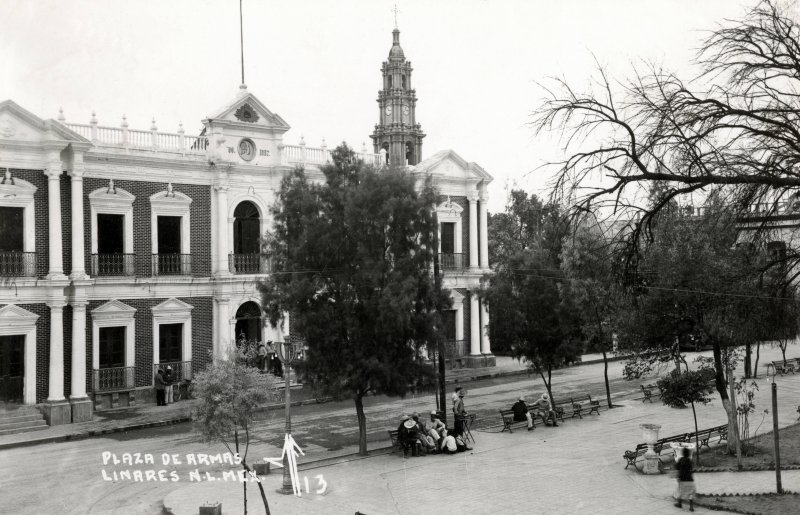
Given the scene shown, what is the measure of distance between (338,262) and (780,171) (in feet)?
43.7

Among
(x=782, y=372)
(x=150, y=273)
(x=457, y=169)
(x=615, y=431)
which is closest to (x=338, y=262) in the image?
(x=615, y=431)

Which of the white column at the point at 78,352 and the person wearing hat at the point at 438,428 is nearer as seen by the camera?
the person wearing hat at the point at 438,428

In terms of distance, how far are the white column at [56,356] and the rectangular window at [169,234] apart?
4788 mm

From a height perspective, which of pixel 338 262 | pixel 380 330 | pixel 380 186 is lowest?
pixel 380 330

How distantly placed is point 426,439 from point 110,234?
49.7 feet

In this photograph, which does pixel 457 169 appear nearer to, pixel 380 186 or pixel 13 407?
pixel 380 186

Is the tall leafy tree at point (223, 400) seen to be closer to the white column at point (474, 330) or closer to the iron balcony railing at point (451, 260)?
the iron balcony railing at point (451, 260)

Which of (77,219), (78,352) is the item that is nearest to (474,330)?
(78,352)

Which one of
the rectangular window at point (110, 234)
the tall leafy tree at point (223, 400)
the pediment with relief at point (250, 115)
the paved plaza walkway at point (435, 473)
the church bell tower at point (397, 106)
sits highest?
the church bell tower at point (397, 106)

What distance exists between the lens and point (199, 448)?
833 inches

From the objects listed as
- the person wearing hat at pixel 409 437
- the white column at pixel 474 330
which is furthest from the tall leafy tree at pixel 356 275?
the white column at pixel 474 330

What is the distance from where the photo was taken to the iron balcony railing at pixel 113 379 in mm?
27252

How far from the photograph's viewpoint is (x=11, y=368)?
2552cm

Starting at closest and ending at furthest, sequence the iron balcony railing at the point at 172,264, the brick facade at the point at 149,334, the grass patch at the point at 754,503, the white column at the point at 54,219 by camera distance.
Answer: the grass patch at the point at 754,503 → the white column at the point at 54,219 → the brick facade at the point at 149,334 → the iron balcony railing at the point at 172,264
